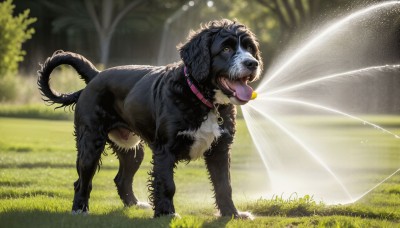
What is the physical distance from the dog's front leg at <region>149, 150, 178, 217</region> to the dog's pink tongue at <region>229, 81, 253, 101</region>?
2.85ft

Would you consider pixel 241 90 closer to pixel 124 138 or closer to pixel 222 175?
pixel 222 175

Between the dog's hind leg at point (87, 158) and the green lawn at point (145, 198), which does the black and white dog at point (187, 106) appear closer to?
the dog's hind leg at point (87, 158)

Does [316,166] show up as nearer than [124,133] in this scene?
No

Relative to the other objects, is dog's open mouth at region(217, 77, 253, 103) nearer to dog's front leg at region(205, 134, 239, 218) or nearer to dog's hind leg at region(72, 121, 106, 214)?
dog's front leg at region(205, 134, 239, 218)

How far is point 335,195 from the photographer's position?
9.93 meters

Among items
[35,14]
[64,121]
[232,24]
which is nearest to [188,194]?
[232,24]

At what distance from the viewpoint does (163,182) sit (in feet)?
21.5

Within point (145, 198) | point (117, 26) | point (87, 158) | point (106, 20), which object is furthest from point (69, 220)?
point (117, 26)

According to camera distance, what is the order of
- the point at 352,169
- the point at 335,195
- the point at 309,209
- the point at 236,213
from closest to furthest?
the point at 236,213 → the point at 309,209 → the point at 335,195 → the point at 352,169

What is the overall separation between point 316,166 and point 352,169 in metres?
1.04

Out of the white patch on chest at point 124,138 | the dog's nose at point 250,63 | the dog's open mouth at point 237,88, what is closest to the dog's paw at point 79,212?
the white patch on chest at point 124,138

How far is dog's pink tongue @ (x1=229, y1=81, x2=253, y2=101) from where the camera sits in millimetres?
6379

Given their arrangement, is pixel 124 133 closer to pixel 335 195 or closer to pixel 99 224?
pixel 99 224

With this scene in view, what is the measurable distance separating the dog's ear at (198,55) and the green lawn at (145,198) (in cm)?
134
